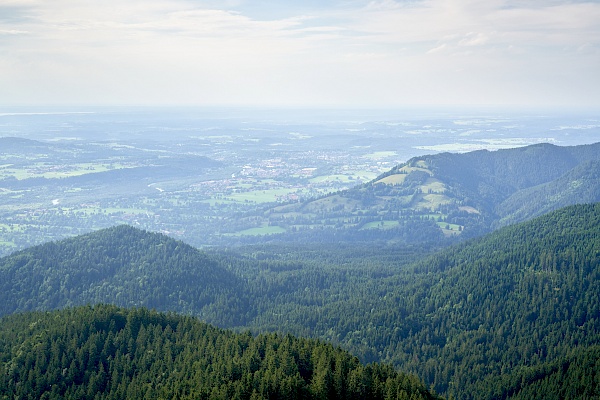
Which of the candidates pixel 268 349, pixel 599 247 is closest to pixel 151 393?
pixel 268 349

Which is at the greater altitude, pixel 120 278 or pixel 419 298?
pixel 419 298

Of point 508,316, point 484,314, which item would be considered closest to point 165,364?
point 484,314

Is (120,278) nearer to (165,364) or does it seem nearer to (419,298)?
(419,298)

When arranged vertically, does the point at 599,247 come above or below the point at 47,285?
above

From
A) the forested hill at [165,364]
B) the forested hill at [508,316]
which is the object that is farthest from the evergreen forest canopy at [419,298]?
the forested hill at [165,364]

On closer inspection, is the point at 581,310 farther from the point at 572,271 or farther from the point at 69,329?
the point at 69,329

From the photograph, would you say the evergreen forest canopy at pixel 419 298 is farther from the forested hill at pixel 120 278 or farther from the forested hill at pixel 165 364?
the forested hill at pixel 165 364
